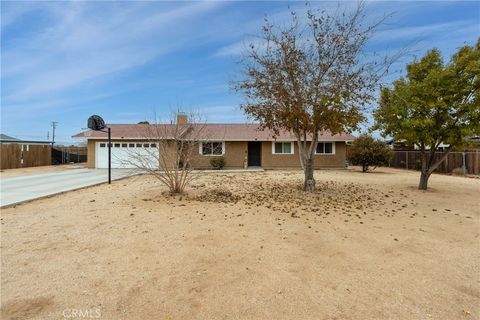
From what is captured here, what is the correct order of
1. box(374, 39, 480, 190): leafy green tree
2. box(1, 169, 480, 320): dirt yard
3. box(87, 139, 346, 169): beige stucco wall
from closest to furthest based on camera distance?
box(1, 169, 480, 320): dirt yard → box(374, 39, 480, 190): leafy green tree → box(87, 139, 346, 169): beige stucco wall

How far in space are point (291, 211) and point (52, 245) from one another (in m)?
5.26

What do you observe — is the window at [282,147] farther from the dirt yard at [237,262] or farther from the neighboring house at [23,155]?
the neighboring house at [23,155]

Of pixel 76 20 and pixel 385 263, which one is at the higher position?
pixel 76 20

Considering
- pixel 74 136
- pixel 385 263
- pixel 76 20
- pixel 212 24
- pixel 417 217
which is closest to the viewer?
pixel 385 263

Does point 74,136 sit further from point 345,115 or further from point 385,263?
point 385,263

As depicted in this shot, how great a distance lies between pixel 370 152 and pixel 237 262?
18921 mm

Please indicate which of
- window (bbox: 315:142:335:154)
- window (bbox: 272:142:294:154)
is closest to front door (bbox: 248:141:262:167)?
window (bbox: 272:142:294:154)

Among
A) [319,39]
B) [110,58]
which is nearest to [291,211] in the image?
[319,39]

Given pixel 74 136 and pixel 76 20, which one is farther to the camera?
pixel 74 136

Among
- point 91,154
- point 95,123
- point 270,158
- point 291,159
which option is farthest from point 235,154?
point 91,154

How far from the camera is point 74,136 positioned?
26078mm

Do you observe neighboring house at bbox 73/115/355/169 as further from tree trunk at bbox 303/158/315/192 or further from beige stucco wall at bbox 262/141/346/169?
tree trunk at bbox 303/158/315/192

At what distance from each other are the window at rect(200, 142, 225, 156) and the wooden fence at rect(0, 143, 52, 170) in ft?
46.7

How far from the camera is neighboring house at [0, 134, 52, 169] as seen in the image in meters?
22.2
